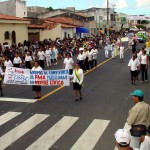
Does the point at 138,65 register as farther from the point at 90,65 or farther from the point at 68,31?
the point at 68,31

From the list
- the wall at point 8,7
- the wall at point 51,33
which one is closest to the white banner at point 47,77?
the wall at point 51,33

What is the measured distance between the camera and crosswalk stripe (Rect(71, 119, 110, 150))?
32.1 feet

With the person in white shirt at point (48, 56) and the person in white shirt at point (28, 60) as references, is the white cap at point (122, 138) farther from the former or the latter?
the person in white shirt at point (48, 56)

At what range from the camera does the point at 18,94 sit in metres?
16.8

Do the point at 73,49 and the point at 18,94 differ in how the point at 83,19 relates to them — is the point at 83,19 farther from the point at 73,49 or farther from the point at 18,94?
the point at 18,94

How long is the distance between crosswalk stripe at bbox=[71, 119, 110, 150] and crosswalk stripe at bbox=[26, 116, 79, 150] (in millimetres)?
677

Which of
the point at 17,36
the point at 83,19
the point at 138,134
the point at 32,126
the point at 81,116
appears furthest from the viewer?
the point at 83,19

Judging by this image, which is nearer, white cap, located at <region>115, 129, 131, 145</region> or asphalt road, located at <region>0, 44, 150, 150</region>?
white cap, located at <region>115, 129, 131, 145</region>

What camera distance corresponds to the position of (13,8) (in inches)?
2051

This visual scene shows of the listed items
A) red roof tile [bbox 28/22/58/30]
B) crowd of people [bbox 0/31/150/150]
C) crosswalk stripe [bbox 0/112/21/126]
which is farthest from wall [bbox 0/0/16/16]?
crosswalk stripe [bbox 0/112/21/126]

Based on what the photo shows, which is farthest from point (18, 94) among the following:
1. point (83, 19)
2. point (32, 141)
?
point (83, 19)

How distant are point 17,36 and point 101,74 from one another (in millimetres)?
15362

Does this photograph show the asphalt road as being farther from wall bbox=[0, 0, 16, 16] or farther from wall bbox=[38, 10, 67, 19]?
wall bbox=[38, 10, 67, 19]

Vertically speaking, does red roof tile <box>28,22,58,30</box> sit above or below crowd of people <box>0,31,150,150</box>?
above
